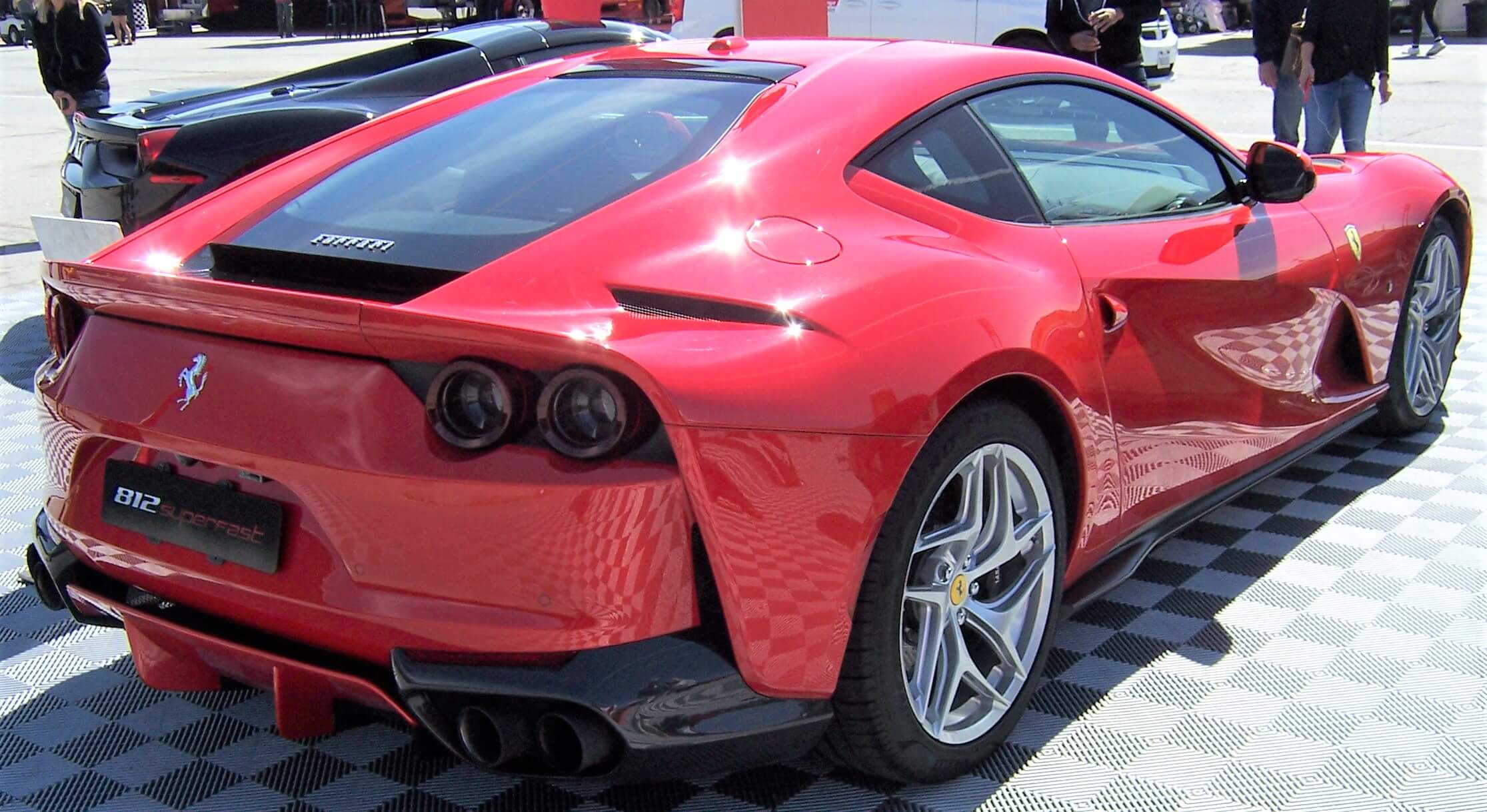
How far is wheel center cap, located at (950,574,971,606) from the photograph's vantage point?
8.42ft

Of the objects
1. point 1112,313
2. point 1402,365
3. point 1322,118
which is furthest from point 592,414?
point 1322,118

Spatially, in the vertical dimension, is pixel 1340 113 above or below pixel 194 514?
above

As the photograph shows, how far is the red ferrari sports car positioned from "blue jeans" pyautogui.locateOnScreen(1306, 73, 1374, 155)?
525 centimetres

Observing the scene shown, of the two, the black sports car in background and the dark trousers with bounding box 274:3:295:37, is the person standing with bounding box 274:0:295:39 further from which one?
the black sports car in background

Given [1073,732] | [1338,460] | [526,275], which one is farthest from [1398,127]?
[526,275]

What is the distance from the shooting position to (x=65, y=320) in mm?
2654

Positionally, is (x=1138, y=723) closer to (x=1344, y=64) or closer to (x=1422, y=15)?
(x=1344, y=64)

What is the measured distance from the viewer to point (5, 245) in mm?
8750

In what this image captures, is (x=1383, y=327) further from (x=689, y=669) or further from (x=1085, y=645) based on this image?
(x=689, y=669)

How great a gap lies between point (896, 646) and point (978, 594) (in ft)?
1.46

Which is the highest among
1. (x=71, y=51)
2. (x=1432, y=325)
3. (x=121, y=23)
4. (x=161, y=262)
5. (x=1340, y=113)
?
(x=121, y=23)

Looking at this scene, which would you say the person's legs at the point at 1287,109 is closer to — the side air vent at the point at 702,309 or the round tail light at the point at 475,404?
the side air vent at the point at 702,309

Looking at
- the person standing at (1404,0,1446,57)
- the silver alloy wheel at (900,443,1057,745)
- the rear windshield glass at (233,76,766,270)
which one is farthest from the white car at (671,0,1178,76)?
the person standing at (1404,0,1446,57)

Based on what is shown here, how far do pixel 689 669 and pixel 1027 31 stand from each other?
11185mm
